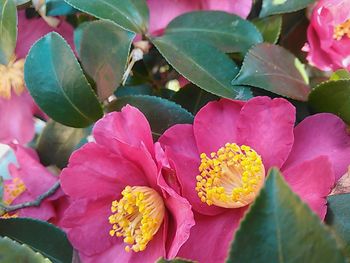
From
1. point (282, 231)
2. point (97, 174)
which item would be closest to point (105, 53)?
point (97, 174)

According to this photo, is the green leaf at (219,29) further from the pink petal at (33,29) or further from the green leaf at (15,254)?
the green leaf at (15,254)

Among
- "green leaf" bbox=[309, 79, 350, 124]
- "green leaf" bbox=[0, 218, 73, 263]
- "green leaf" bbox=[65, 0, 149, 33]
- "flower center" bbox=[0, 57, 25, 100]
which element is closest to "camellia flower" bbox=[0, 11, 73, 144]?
"flower center" bbox=[0, 57, 25, 100]

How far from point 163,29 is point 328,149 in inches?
11.0

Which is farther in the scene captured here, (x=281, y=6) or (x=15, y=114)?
(x=15, y=114)

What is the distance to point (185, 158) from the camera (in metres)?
0.62

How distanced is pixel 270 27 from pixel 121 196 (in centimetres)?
29

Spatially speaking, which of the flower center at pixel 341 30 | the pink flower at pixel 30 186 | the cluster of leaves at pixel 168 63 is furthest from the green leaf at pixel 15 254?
the flower center at pixel 341 30

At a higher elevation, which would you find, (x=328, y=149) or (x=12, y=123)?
(x=328, y=149)

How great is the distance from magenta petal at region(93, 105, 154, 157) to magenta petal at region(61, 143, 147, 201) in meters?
0.01

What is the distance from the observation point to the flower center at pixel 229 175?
1.94ft

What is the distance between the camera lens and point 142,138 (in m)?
0.60

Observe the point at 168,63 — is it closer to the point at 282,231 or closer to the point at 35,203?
the point at 35,203

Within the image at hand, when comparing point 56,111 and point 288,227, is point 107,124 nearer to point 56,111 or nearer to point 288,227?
point 56,111

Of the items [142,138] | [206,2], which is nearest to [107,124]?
[142,138]
